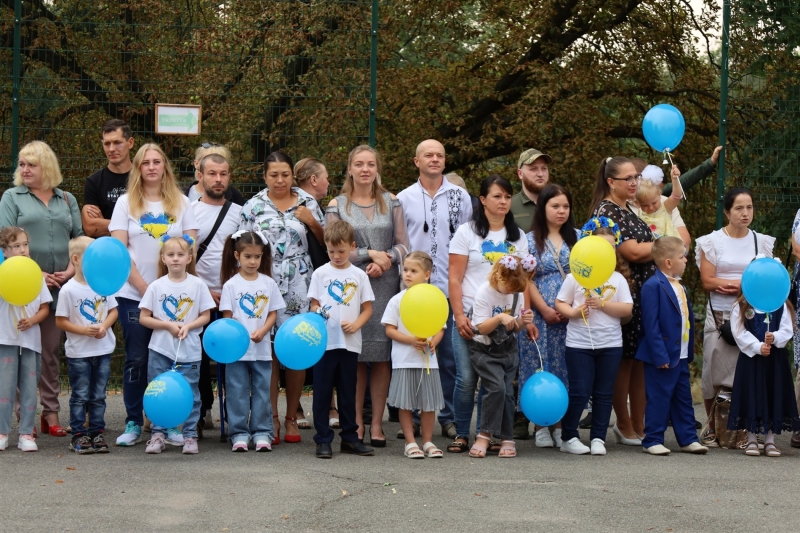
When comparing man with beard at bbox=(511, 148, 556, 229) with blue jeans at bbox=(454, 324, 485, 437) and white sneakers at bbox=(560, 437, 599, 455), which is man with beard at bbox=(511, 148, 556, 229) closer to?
blue jeans at bbox=(454, 324, 485, 437)

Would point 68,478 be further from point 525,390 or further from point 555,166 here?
point 555,166

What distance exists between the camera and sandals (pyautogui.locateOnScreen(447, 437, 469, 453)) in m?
7.00

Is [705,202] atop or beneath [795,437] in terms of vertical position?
atop

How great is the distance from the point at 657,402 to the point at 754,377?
720 millimetres

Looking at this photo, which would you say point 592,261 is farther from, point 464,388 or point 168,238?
point 168,238

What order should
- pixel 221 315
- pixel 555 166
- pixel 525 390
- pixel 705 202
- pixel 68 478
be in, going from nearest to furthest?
pixel 68 478 < pixel 525 390 < pixel 221 315 < pixel 705 202 < pixel 555 166

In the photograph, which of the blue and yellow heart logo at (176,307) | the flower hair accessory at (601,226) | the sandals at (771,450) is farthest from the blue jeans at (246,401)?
the sandals at (771,450)

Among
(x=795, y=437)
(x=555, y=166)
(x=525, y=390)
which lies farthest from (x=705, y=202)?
(x=525, y=390)

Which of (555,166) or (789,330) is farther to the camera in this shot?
(555,166)

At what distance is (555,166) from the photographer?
14.2 metres

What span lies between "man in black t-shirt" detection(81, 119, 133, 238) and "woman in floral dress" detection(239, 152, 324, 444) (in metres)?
0.97

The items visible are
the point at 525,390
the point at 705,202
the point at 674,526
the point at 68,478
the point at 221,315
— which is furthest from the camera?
the point at 705,202

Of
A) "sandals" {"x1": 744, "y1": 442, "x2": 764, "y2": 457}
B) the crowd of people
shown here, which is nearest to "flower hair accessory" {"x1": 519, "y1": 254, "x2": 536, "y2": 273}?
the crowd of people

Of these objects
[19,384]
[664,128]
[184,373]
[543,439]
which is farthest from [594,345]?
[19,384]
